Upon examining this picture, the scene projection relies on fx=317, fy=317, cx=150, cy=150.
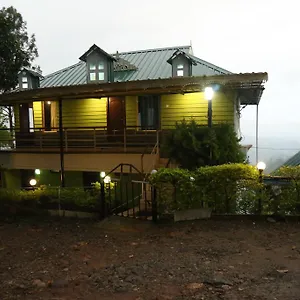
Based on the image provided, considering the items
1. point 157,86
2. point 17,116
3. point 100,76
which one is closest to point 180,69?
point 157,86

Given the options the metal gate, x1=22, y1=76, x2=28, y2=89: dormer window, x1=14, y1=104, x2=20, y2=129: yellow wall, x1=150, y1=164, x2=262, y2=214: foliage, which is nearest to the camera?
x1=150, y1=164, x2=262, y2=214: foliage

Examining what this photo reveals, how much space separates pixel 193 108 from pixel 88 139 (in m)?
5.35

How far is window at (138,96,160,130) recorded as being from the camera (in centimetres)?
1542

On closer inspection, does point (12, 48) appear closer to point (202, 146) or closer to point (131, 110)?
point (131, 110)

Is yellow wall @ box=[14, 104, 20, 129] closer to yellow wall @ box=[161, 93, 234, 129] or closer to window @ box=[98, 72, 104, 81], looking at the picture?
window @ box=[98, 72, 104, 81]

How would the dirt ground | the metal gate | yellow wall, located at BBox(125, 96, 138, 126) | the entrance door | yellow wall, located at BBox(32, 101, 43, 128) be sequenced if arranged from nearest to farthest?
the dirt ground → the metal gate → yellow wall, located at BBox(125, 96, 138, 126) → the entrance door → yellow wall, located at BBox(32, 101, 43, 128)

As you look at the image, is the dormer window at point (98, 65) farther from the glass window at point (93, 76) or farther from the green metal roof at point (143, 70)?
the green metal roof at point (143, 70)

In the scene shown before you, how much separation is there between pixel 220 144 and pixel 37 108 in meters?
11.4

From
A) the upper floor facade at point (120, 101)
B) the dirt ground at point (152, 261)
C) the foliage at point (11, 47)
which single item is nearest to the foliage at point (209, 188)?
the dirt ground at point (152, 261)

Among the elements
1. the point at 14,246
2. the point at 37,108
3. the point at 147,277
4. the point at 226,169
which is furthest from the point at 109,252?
the point at 37,108

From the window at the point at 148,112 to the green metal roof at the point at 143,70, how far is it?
1.47 m

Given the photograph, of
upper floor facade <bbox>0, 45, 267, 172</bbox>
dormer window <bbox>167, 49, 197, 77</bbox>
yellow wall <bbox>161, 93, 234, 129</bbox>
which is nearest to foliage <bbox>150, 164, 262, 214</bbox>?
upper floor facade <bbox>0, 45, 267, 172</bbox>

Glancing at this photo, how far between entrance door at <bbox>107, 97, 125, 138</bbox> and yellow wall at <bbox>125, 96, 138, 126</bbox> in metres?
0.25

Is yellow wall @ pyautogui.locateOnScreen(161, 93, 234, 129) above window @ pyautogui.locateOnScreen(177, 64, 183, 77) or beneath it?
beneath
